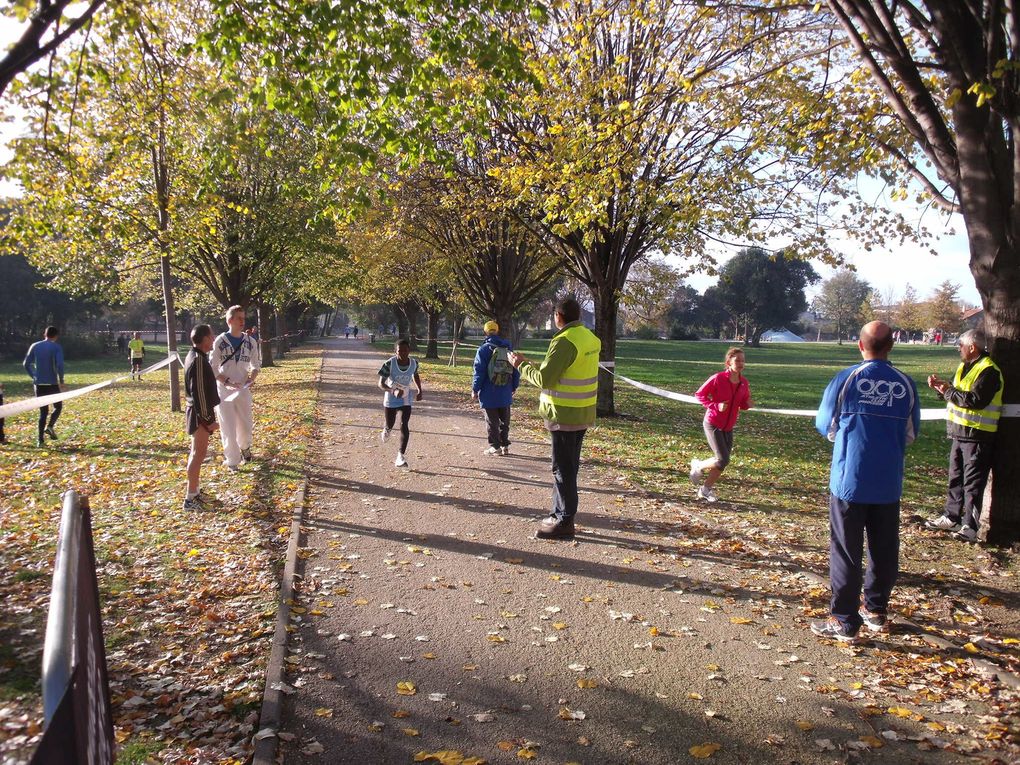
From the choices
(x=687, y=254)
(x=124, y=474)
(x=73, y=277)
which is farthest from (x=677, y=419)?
(x=73, y=277)

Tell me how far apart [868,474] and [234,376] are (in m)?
7.36

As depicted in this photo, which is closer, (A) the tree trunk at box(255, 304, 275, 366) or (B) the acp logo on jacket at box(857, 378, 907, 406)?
(B) the acp logo on jacket at box(857, 378, 907, 406)

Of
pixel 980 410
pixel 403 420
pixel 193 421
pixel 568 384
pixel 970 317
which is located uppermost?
pixel 970 317

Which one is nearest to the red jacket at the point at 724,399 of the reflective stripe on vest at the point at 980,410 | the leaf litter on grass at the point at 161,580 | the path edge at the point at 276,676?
the reflective stripe on vest at the point at 980,410

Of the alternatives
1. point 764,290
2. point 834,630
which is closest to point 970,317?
point 764,290

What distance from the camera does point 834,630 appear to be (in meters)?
4.75

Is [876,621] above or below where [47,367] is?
below

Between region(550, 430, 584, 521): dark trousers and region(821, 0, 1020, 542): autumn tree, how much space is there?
3.78 m

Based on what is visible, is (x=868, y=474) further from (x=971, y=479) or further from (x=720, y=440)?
(x=720, y=440)

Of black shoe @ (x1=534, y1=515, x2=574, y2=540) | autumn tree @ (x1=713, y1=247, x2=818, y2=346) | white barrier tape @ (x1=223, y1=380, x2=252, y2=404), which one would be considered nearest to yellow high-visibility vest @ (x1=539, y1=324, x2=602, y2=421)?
black shoe @ (x1=534, y1=515, x2=574, y2=540)

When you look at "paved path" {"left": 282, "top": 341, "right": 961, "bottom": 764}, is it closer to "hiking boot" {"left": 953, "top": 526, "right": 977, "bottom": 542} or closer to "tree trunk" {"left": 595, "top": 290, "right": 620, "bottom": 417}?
"hiking boot" {"left": 953, "top": 526, "right": 977, "bottom": 542}

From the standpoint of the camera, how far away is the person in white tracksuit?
8.88 metres

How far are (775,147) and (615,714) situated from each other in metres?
9.53

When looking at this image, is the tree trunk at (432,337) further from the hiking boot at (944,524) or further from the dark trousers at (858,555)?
the dark trousers at (858,555)
